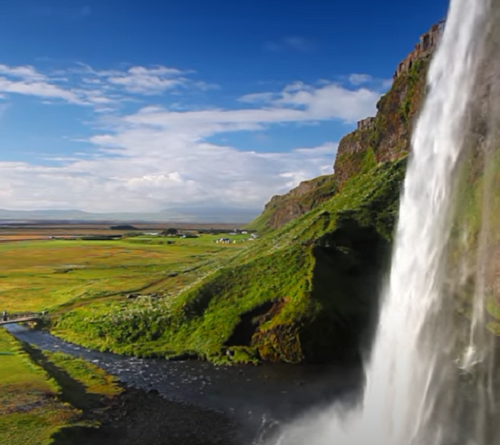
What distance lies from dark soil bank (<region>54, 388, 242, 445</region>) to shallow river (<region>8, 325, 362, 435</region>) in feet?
4.76

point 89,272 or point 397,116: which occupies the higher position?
point 397,116

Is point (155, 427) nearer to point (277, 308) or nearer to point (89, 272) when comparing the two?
point (277, 308)

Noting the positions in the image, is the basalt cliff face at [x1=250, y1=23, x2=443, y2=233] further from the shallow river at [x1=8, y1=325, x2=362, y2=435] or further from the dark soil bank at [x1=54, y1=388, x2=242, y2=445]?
the dark soil bank at [x1=54, y1=388, x2=242, y2=445]

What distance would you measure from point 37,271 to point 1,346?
61873 millimetres

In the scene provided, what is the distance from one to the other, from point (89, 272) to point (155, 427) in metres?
80.4

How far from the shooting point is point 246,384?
4256cm

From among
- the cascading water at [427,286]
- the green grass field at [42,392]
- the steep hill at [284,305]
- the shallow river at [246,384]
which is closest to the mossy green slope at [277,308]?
the steep hill at [284,305]

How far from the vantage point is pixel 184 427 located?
33.6 m

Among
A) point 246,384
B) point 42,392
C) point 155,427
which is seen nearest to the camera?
point 155,427

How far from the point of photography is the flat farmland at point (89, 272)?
79.4m

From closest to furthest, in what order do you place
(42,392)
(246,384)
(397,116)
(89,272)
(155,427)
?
(155,427), (42,392), (246,384), (397,116), (89,272)

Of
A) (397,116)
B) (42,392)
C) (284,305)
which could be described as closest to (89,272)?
(284,305)

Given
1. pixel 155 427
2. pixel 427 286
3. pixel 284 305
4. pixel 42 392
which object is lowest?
pixel 155 427

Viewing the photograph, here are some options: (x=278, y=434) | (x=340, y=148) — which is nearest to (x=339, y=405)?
(x=278, y=434)
